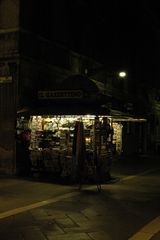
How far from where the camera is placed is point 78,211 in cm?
1069

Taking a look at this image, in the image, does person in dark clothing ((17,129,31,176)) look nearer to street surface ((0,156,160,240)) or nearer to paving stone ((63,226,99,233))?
street surface ((0,156,160,240))

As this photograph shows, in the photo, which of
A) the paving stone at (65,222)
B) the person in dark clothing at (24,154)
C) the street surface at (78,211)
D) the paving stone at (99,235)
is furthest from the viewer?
the person in dark clothing at (24,154)

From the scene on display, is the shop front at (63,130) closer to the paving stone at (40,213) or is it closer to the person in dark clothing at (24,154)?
the person in dark clothing at (24,154)

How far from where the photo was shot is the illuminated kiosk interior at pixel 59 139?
16219 mm

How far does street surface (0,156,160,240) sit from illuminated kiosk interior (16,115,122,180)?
95cm

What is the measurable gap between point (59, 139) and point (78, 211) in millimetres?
6564

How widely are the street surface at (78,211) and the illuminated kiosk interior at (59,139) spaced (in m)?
0.95

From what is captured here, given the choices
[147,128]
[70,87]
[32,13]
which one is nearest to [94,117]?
[70,87]

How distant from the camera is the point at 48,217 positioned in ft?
32.8

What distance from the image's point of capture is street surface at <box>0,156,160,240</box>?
8695 millimetres

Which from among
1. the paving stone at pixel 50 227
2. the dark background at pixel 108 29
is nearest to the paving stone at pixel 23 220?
the paving stone at pixel 50 227

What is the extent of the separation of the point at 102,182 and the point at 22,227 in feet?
23.7

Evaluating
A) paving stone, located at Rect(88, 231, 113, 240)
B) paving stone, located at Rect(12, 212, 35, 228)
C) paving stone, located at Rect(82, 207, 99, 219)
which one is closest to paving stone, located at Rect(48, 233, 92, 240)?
paving stone, located at Rect(88, 231, 113, 240)

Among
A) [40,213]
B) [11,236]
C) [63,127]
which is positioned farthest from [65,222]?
[63,127]
